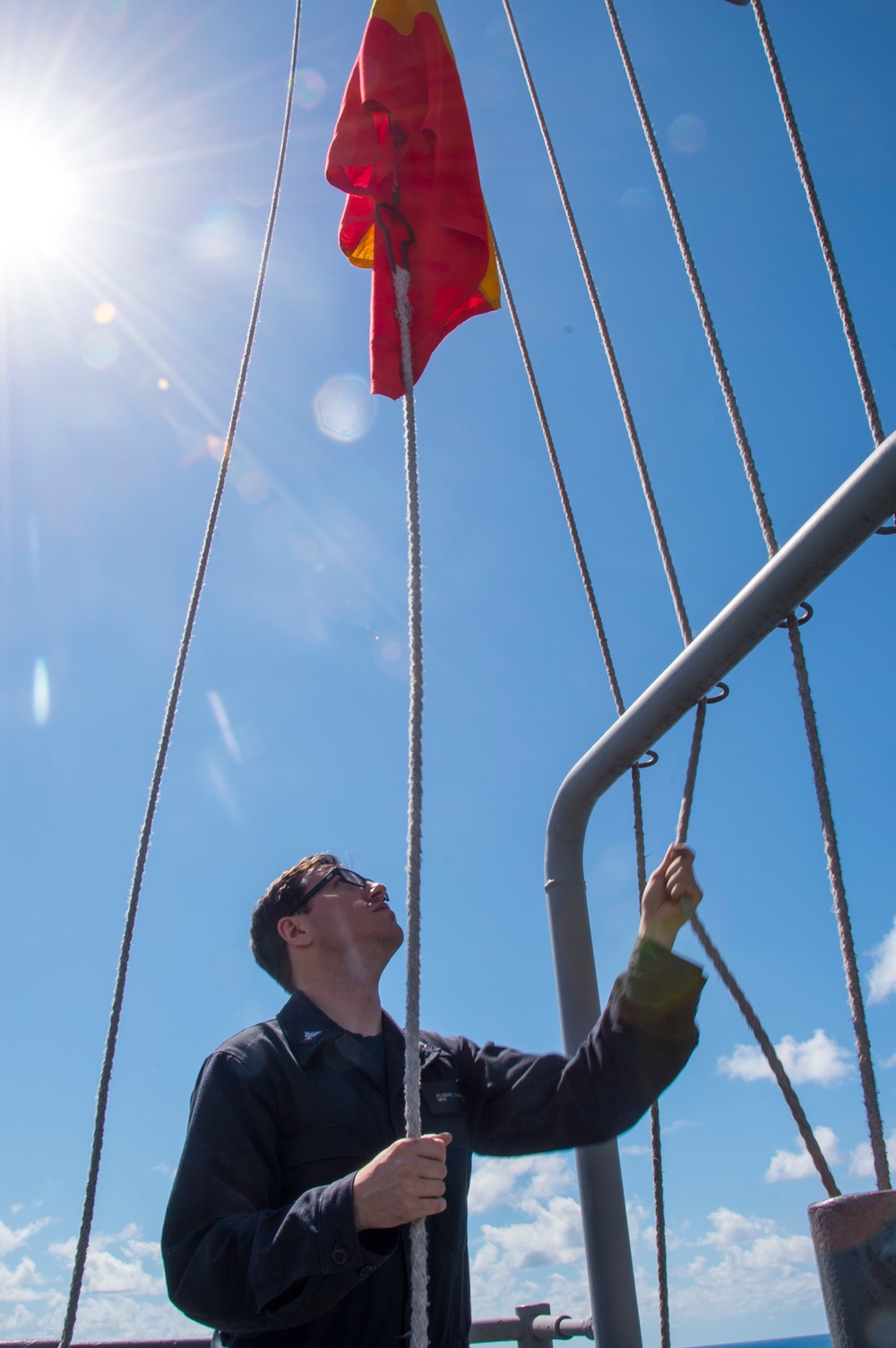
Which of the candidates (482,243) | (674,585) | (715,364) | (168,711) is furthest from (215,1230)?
(482,243)

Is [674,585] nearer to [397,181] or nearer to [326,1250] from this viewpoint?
[397,181]

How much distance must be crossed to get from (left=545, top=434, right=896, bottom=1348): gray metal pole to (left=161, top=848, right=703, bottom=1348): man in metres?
0.26

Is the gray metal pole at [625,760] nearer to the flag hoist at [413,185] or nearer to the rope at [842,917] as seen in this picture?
the rope at [842,917]

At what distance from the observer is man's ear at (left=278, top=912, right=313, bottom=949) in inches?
92.4

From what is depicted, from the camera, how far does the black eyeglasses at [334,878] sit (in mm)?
2432

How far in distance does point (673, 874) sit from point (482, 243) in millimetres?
1784

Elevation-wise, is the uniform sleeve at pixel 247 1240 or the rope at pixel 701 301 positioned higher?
the rope at pixel 701 301

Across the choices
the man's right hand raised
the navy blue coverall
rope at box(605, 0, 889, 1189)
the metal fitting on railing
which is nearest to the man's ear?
the navy blue coverall

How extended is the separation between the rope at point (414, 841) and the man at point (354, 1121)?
0.23 ft

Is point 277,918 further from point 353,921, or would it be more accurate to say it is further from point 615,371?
point 615,371

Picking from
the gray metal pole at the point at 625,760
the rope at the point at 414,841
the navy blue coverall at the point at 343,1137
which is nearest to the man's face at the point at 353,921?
the navy blue coverall at the point at 343,1137

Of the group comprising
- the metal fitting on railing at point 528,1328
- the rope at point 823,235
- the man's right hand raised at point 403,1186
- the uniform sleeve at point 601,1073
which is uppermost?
the rope at point 823,235

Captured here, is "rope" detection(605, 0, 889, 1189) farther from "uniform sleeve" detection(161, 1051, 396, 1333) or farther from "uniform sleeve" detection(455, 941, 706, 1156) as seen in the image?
"uniform sleeve" detection(161, 1051, 396, 1333)

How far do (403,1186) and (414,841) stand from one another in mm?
508
